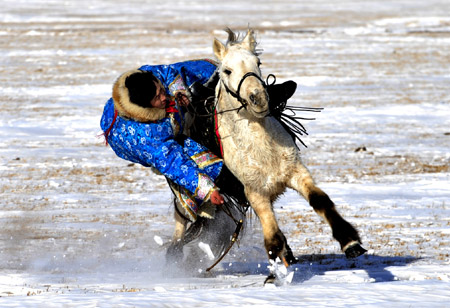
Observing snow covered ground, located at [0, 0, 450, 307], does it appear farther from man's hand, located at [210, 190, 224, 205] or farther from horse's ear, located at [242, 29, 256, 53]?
horse's ear, located at [242, 29, 256, 53]

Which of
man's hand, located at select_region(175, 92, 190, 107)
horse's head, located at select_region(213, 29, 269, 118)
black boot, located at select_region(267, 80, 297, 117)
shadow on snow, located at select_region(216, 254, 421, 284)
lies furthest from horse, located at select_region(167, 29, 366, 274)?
→ shadow on snow, located at select_region(216, 254, 421, 284)

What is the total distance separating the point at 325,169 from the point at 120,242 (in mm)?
4658

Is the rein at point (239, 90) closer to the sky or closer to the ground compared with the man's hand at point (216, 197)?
closer to the sky

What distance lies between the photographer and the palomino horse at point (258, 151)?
18.2ft

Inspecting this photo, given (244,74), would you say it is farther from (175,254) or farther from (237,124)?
(175,254)

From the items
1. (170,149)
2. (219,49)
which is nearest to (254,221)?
(170,149)

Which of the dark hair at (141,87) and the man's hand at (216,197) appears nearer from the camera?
the man's hand at (216,197)

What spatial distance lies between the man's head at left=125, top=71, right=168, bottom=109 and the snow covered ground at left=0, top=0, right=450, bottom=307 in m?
1.37

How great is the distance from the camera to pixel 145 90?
6.16 meters

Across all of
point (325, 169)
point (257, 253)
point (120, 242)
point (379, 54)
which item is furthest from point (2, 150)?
point (379, 54)

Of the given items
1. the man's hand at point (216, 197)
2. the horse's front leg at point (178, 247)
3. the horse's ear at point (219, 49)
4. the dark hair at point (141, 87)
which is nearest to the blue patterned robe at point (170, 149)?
the man's hand at point (216, 197)

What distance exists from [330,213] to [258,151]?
2.22 feet

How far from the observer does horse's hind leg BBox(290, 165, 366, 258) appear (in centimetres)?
518

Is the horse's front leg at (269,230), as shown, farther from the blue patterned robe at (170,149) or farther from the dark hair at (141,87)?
the dark hair at (141,87)
